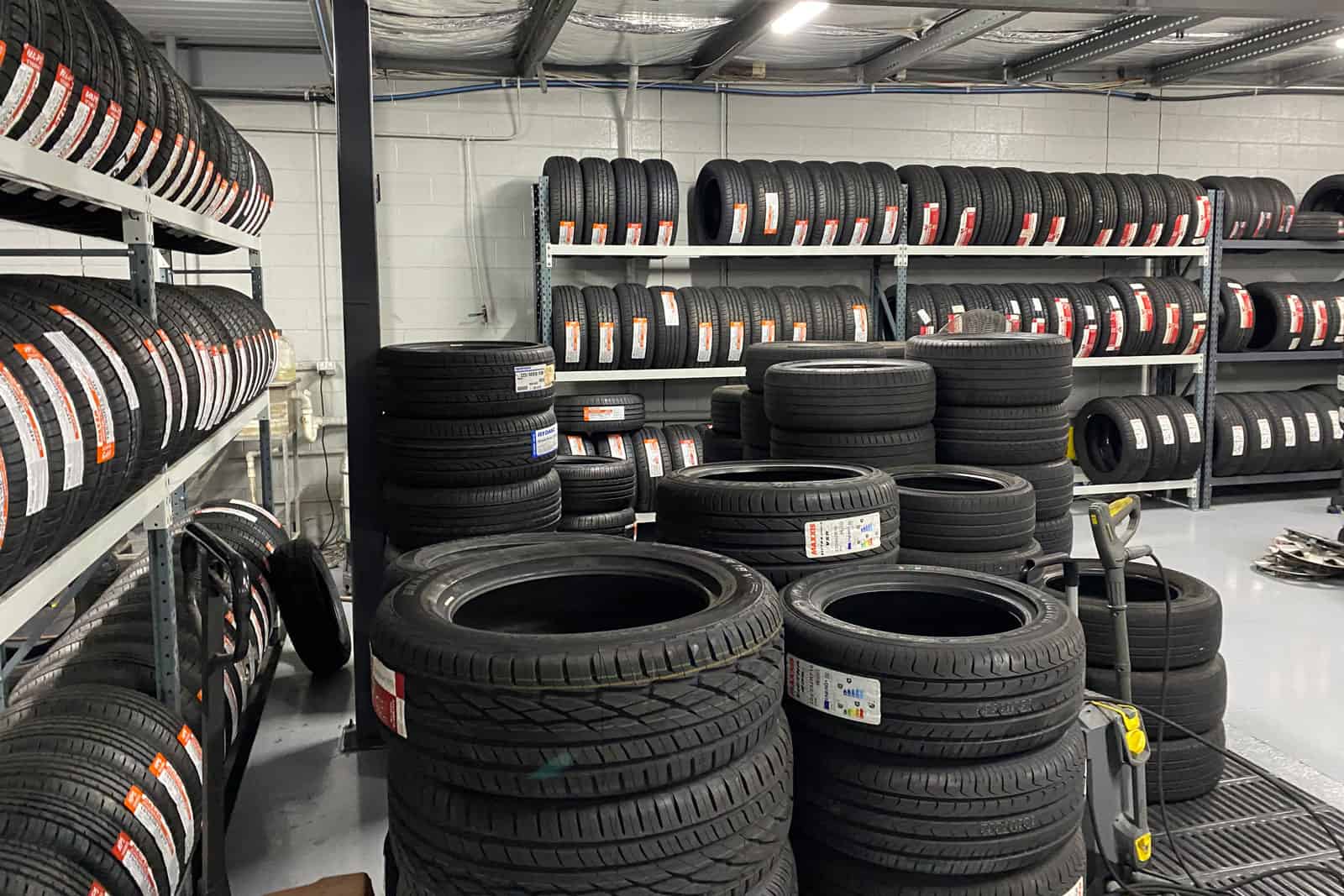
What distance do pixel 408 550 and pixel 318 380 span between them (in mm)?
3506

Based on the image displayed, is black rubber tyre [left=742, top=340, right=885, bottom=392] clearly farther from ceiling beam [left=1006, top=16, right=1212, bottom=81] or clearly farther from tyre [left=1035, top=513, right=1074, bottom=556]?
ceiling beam [left=1006, top=16, right=1212, bottom=81]

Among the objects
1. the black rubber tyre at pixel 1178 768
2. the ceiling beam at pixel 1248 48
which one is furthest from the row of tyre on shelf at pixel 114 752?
the ceiling beam at pixel 1248 48

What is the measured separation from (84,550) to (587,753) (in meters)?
1.00

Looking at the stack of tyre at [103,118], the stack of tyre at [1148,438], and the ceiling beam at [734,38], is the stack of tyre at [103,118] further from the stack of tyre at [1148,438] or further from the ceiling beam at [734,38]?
the stack of tyre at [1148,438]

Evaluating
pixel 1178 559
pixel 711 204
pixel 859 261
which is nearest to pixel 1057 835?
pixel 1178 559

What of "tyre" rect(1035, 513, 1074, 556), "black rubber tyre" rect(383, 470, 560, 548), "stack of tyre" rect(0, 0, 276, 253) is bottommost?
"tyre" rect(1035, 513, 1074, 556)

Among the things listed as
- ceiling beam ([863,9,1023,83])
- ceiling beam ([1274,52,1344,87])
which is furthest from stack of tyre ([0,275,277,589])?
ceiling beam ([1274,52,1344,87])

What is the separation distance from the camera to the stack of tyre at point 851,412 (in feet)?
11.3

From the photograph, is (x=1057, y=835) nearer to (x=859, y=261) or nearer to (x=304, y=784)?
(x=304, y=784)

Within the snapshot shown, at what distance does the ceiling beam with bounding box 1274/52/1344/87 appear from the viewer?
718 cm

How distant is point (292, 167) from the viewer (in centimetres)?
641

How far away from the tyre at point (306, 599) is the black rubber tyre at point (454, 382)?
→ 933 millimetres

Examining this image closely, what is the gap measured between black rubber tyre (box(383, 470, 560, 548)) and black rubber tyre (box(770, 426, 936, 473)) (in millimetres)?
941

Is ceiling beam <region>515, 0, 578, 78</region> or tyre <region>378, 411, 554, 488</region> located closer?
tyre <region>378, 411, 554, 488</region>
